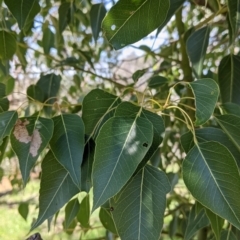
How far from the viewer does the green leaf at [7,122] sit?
503 millimetres

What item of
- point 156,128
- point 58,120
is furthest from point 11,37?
point 156,128

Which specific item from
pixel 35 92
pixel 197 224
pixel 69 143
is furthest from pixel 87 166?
pixel 35 92

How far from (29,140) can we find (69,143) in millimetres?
47

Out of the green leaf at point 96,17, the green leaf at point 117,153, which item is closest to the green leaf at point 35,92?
the green leaf at point 96,17

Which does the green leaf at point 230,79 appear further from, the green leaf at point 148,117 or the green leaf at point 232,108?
the green leaf at point 148,117

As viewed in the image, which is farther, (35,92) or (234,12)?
(35,92)

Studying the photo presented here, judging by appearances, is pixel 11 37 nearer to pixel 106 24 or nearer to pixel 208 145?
pixel 106 24

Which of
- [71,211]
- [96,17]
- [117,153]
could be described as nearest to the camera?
[117,153]

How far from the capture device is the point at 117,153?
454 millimetres

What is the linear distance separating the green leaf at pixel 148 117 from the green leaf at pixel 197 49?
230 mm

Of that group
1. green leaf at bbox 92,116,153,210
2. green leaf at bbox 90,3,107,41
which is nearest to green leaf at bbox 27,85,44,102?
green leaf at bbox 90,3,107,41

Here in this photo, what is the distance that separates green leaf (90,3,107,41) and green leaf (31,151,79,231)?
1.37 feet

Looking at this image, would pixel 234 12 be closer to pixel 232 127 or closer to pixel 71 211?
pixel 232 127

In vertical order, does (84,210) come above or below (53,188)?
below
